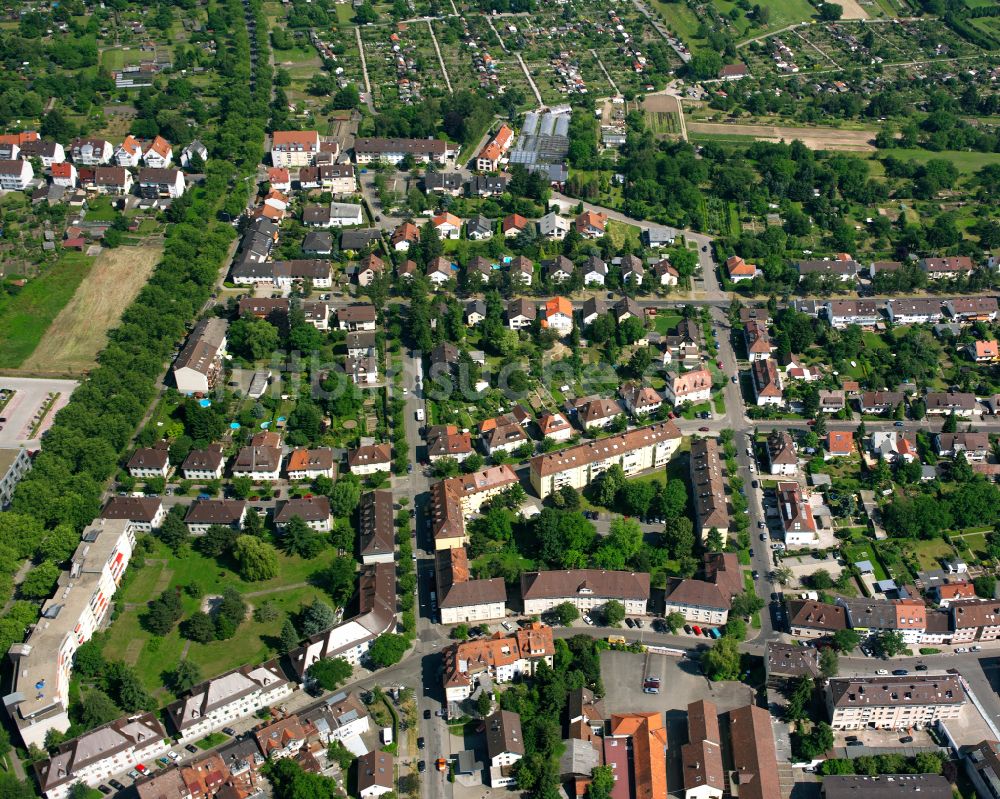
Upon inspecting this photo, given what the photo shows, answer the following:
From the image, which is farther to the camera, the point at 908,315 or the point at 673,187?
the point at 673,187

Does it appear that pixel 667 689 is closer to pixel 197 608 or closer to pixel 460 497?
pixel 460 497

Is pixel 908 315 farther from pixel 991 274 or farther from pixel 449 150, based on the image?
pixel 449 150

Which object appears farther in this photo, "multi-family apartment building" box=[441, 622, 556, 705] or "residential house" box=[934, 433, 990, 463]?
"residential house" box=[934, 433, 990, 463]

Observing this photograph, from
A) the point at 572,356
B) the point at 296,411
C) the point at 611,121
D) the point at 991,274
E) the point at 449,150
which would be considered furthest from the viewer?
the point at 611,121

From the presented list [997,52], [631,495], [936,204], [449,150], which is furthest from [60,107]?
[997,52]

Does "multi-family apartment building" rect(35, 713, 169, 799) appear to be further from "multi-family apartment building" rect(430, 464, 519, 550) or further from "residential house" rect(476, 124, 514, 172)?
"residential house" rect(476, 124, 514, 172)

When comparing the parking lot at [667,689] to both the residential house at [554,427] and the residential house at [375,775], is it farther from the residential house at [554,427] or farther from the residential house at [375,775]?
the residential house at [554,427]

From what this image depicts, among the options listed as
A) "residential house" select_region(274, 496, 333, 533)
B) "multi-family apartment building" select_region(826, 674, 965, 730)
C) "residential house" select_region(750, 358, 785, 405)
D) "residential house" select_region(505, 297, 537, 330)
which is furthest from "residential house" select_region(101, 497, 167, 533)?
"residential house" select_region(750, 358, 785, 405)
